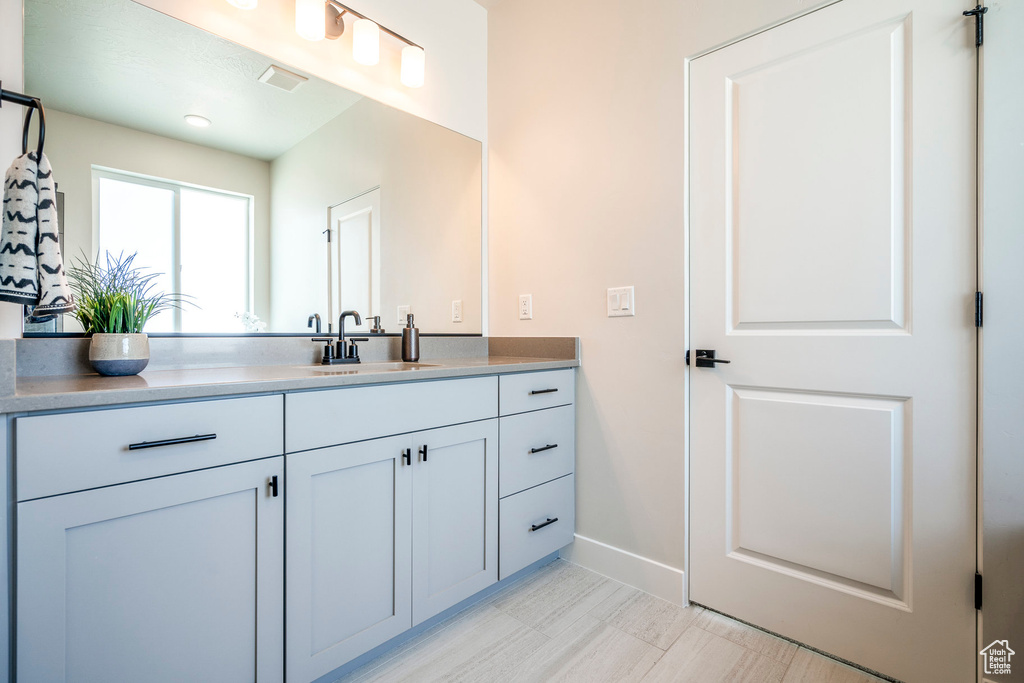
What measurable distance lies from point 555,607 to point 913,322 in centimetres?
143

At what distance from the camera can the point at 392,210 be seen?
6.68ft

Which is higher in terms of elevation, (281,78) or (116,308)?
(281,78)

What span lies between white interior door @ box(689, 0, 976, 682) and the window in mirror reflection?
1558 millimetres

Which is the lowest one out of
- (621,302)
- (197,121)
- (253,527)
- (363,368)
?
(253,527)

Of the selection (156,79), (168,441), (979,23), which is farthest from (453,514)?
(979,23)

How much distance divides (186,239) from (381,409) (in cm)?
82

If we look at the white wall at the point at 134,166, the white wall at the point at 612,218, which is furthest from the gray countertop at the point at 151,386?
the white wall at the point at 612,218

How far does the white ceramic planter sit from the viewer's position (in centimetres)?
120

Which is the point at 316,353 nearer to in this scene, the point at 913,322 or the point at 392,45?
the point at 392,45

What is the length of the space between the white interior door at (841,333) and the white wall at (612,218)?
0.09 meters

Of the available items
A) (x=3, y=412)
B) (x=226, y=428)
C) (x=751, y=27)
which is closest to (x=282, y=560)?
(x=226, y=428)

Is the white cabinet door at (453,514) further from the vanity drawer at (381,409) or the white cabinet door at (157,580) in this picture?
the white cabinet door at (157,580)

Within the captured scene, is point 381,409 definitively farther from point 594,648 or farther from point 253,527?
point 594,648

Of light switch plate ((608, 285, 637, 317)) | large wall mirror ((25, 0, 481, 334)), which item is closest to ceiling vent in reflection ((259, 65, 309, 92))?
large wall mirror ((25, 0, 481, 334))
